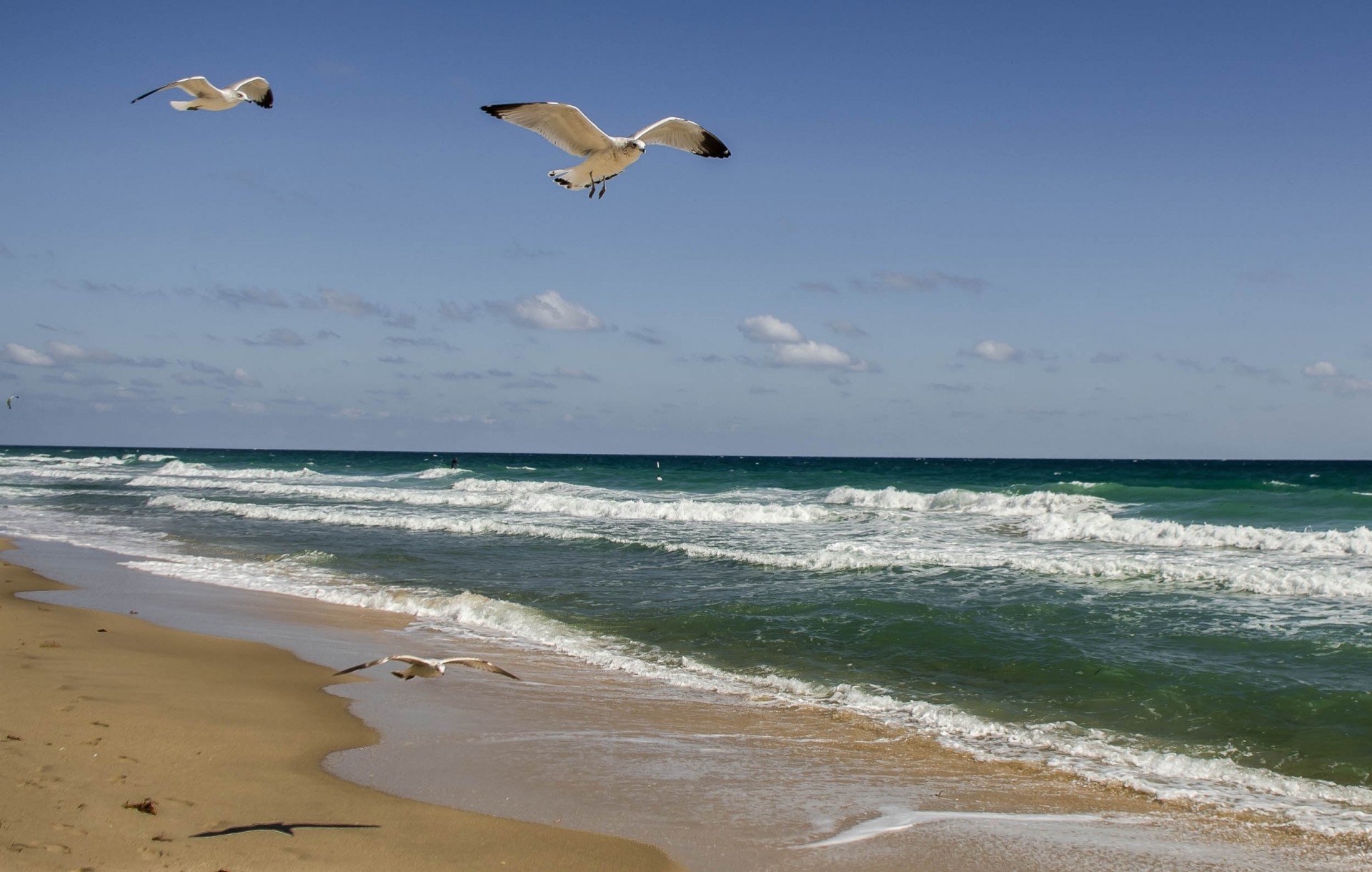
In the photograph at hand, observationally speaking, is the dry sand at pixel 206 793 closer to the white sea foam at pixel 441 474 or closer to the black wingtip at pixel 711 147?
the black wingtip at pixel 711 147

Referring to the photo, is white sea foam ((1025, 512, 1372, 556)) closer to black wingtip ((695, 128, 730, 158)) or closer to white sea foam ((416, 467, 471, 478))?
black wingtip ((695, 128, 730, 158))

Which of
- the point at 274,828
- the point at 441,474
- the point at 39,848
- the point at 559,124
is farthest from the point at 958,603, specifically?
the point at 441,474

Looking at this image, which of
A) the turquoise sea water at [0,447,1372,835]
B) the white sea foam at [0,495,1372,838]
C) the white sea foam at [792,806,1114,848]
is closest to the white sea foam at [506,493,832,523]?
the turquoise sea water at [0,447,1372,835]

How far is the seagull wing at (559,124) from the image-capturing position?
766 cm

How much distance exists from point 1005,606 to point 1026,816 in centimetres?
639

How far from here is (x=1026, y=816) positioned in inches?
199

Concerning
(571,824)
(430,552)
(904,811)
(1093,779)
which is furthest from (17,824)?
(430,552)

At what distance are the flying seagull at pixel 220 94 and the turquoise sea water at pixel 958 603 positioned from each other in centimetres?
586

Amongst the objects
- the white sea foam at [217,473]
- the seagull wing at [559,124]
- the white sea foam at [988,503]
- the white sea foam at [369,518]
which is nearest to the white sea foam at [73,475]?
the white sea foam at [217,473]

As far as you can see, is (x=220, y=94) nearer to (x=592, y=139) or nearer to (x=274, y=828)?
(x=592, y=139)

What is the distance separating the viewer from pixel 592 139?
318 inches

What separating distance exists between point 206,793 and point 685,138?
257 inches

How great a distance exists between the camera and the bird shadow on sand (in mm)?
4246

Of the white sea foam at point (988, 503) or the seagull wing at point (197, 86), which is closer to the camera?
the seagull wing at point (197, 86)
